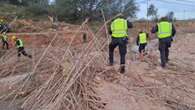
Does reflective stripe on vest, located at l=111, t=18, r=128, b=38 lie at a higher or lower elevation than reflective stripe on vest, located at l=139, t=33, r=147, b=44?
higher

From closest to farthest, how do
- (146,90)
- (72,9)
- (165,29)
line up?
(146,90) < (165,29) < (72,9)

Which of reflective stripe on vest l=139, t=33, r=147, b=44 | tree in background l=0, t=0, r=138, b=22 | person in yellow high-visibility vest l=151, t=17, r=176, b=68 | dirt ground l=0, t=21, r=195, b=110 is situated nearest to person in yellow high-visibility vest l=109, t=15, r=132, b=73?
dirt ground l=0, t=21, r=195, b=110

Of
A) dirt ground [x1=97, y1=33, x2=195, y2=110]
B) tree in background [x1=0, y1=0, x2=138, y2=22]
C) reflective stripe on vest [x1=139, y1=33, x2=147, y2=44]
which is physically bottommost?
dirt ground [x1=97, y1=33, x2=195, y2=110]

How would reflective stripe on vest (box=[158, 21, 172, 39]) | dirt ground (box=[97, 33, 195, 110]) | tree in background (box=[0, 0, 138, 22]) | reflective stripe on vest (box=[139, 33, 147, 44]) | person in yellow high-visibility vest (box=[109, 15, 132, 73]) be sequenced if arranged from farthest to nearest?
tree in background (box=[0, 0, 138, 22])
reflective stripe on vest (box=[139, 33, 147, 44])
reflective stripe on vest (box=[158, 21, 172, 39])
person in yellow high-visibility vest (box=[109, 15, 132, 73])
dirt ground (box=[97, 33, 195, 110])

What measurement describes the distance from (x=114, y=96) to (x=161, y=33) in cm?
441

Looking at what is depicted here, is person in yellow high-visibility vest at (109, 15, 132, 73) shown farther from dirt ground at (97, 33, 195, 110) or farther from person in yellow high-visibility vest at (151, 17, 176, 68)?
person in yellow high-visibility vest at (151, 17, 176, 68)

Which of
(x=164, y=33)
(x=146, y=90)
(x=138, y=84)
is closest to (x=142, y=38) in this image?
(x=164, y=33)

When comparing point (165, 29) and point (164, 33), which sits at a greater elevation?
point (165, 29)

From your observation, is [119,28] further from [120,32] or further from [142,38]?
[142,38]

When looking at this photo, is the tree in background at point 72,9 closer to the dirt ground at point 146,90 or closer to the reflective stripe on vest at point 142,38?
the reflective stripe on vest at point 142,38

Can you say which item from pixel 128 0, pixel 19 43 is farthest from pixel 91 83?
pixel 128 0

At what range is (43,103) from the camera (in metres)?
10.1

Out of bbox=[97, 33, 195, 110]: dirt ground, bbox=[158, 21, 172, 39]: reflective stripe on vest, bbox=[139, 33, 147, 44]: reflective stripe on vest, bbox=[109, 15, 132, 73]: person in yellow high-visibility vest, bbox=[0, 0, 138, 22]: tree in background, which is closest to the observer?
bbox=[97, 33, 195, 110]: dirt ground

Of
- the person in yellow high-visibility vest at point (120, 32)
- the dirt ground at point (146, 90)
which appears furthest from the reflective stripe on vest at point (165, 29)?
the person in yellow high-visibility vest at point (120, 32)
